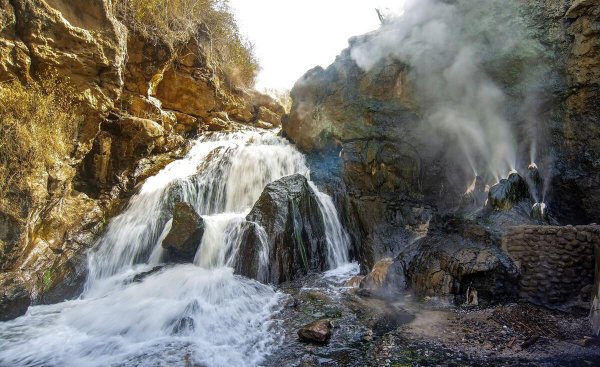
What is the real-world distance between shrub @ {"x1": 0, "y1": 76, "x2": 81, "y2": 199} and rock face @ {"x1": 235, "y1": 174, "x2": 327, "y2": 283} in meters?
4.18

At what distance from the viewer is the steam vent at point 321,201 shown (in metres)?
4.52

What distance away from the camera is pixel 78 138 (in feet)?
24.4

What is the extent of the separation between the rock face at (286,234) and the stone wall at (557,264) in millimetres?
3942

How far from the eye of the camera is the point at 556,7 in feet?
25.5

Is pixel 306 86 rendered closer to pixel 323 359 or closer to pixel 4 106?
pixel 4 106

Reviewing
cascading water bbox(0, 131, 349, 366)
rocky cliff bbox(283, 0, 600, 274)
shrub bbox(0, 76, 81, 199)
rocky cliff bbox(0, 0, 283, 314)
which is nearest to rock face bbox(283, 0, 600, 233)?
rocky cliff bbox(283, 0, 600, 274)

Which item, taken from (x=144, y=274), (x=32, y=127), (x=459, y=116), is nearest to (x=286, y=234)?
(x=144, y=274)

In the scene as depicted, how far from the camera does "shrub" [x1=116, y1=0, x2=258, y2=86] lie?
10.4 metres

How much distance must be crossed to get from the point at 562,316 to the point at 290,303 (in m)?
4.05

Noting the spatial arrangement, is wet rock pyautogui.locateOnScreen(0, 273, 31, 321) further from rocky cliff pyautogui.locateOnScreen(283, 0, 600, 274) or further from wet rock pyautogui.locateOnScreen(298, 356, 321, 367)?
rocky cliff pyautogui.locateOnScreen(283, 0, 600, 274)

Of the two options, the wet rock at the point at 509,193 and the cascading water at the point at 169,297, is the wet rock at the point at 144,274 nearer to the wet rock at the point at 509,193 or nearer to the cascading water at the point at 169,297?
the cascading water at the point at 169,297

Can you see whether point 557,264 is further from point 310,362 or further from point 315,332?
point 310,362

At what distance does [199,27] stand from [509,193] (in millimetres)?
12338

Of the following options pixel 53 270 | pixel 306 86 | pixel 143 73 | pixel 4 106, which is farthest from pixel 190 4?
pixel 53 270
